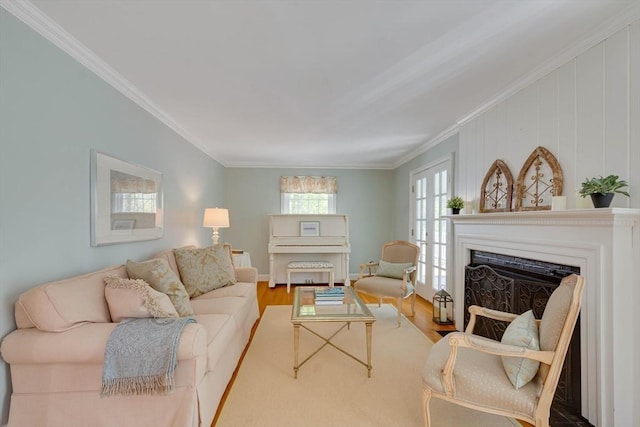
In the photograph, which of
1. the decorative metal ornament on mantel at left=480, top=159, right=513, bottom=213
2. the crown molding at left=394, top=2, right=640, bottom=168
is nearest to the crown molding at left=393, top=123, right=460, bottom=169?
the crown molding at left=394, top=2, right=640, bottom=168

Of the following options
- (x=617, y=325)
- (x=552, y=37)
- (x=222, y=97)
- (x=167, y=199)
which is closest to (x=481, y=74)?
(x=552, y=37)

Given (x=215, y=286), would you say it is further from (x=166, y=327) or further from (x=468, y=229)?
(x=468, y=229)

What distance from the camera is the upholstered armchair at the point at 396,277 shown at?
338 centimetres

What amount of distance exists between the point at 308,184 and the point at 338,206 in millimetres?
768

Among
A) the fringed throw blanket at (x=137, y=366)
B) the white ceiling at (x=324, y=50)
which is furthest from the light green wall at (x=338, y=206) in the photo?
the fringed throw blanket at (x=137, y=366)

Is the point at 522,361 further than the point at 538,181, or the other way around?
the point at 538,181

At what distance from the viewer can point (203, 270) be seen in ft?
9.69

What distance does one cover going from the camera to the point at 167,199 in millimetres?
3334

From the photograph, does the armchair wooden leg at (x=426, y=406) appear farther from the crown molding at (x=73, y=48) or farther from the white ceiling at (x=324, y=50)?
the crown molding at (x=73, y=48)

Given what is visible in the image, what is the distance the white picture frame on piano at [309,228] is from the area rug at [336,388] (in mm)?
2482

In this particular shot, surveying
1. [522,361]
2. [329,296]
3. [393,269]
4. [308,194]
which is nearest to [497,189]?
[393,269]

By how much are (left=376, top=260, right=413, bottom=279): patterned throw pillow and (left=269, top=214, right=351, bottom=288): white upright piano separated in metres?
1.60

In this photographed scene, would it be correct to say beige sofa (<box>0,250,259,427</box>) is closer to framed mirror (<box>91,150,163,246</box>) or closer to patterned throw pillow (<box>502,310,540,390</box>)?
framed mirror (<box>91,150,163,246</box>)

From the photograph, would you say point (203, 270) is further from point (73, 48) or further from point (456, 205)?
point (456, 205)
